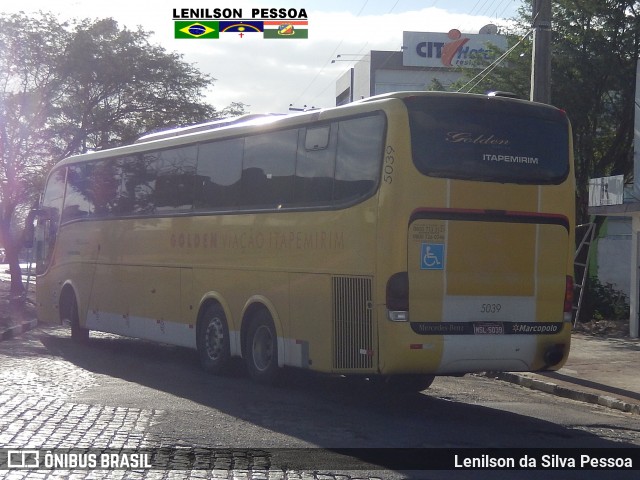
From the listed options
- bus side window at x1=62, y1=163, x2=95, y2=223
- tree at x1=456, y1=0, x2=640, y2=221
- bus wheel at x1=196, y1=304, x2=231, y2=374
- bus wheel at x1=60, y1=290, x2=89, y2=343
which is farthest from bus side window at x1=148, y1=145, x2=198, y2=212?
tree at x1=456, y1=0, x2=640, y2=221

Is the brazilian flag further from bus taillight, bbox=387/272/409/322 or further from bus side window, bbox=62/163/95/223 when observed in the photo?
bus taillight, bbox=387/272/409/322

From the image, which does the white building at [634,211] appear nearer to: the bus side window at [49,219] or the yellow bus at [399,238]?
the yellow bus at [399,238]

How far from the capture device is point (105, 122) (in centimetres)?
3459

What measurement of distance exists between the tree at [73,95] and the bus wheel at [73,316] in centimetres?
1200

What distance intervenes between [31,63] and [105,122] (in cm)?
326

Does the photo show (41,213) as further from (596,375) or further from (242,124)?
(596,375)

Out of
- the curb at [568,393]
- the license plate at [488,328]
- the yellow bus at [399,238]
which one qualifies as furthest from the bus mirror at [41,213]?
the license plate at [488,328]

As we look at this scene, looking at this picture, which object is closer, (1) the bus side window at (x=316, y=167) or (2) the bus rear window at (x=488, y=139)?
(2) the bus rear window at (x=488, y=139)

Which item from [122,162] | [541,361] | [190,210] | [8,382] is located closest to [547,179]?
[541,361]

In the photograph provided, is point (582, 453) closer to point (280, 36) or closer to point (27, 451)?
point (27, 451)

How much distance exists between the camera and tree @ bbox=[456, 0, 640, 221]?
2486 cm

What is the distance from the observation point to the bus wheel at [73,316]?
20.1 meters

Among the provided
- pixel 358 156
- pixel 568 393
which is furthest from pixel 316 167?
pixel 568 393

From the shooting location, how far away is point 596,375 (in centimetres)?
1575
